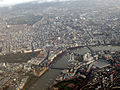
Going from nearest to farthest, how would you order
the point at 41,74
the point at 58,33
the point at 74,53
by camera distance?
1. the point at 41,74
2. the point at 74,53
3. the point at 58,33

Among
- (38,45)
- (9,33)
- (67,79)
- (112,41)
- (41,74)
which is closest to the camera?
(67,79)

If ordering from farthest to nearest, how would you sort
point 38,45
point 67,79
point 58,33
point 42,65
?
point 58,33
point 38,45
point 42,65
point 67,79

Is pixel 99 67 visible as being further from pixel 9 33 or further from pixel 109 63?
pixel 9 33

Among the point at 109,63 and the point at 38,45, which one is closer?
the point at 109,63

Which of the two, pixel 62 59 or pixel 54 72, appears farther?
pixel 62 59

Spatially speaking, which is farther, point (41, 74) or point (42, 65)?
point (42, 65)

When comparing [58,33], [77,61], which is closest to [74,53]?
[77,61]

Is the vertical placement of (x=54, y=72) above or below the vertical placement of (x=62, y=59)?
below

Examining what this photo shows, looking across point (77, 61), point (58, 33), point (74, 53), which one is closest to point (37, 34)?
point (58, 33)

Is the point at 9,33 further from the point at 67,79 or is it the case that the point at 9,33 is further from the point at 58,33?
the point at 67,79
